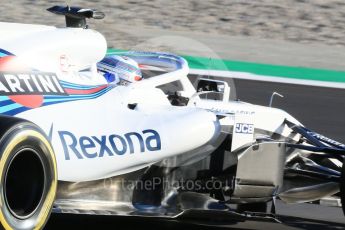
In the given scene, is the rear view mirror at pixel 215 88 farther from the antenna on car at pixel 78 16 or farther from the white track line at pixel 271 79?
the white track line at pixel 271 79

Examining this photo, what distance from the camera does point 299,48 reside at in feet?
51.4

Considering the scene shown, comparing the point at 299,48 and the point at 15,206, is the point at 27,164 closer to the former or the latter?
the point at 15,206

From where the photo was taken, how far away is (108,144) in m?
5.43

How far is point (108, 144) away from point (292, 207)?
8.30ft

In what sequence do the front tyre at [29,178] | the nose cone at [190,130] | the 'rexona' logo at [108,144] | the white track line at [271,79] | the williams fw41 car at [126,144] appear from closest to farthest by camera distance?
the front tyre at [29,178] → the williams fw41 car at [126,144] → the 'rexona' logo at [108,144] → the nose cone at [190,130] → the white track line at [271,79]

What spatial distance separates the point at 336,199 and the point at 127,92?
1.79 metres

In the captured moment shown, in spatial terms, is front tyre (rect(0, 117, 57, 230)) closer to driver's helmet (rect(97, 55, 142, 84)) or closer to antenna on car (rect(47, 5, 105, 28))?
antenna on car (rect(47, 5, 105, 28))

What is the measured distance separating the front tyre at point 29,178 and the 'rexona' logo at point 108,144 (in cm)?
46

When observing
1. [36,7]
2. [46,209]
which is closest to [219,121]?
[46,209]

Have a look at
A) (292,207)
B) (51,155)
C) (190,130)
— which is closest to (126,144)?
(190,130)

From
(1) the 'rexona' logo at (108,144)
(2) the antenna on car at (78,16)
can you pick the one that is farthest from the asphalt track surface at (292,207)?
(2) the antenna on car at (78,16)

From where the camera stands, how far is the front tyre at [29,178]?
4.53 m

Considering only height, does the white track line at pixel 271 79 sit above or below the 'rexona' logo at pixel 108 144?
below

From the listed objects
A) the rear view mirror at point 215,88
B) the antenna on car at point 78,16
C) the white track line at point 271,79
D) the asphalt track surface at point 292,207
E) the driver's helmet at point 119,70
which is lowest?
the white track line at point 271,79
